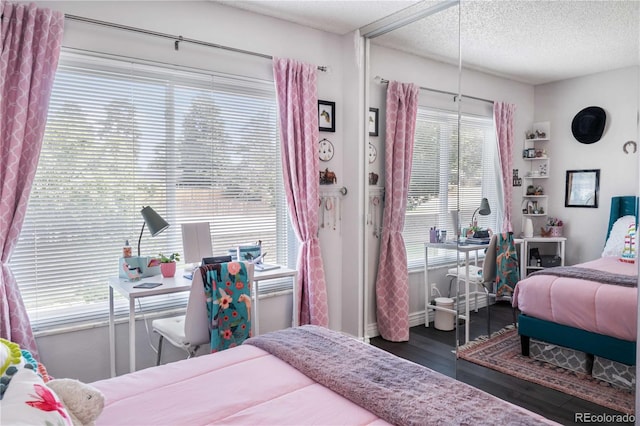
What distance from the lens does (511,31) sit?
2520 millimetres

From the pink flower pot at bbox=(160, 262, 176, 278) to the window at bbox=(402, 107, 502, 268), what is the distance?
1716 millimetres

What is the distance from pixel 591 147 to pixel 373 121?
5.49 feet

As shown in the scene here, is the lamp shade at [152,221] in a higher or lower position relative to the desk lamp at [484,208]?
lower

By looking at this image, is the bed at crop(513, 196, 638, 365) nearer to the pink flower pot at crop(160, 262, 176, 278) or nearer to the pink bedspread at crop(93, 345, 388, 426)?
the pink bedspread at crop(93, 345, 388, 426)

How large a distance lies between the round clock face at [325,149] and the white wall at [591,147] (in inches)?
64.2

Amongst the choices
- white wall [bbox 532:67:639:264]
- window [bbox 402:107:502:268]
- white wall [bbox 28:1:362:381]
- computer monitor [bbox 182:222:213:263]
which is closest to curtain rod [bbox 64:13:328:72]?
white wall [bbox 28:1:362:381]

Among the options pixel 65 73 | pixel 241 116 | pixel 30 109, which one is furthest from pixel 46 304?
pixel 241 116

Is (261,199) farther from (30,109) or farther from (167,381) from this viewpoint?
(167,381)

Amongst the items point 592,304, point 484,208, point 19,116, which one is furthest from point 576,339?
point 19,116

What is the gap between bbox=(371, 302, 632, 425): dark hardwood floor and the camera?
7.45 feet

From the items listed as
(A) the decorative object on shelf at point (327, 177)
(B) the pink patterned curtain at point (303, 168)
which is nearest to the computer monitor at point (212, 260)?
(B) the pink patterned curtain at point (303, 168)

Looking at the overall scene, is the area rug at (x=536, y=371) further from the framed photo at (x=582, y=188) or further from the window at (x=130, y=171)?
the window at (x=130, y=171)

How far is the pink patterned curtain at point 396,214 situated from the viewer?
10.7ft

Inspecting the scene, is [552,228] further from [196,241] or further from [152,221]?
[152,221]
